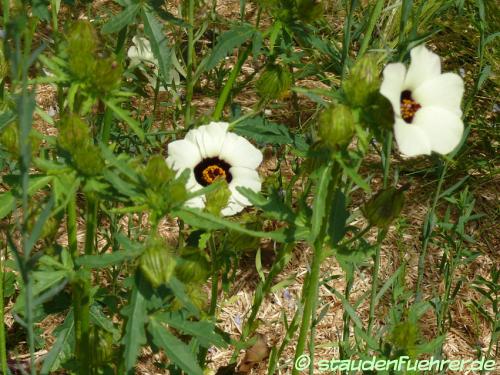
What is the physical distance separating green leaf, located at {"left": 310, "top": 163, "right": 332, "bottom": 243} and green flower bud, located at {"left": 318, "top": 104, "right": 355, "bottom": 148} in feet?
0.34

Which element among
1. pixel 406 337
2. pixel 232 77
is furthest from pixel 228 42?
pixel 406 337

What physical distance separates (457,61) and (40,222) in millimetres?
3345

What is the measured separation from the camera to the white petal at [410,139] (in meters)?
1.40

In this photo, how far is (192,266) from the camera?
65.2 inches

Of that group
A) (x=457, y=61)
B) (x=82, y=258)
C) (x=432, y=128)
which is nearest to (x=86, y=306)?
(x=82, y=258)

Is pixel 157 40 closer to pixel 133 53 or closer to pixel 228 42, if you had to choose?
pixel 228 42

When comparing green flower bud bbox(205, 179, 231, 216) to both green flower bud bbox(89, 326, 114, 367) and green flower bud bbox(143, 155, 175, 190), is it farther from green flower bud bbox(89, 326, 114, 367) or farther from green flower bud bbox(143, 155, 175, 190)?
green flower bud bbox(89, 326, 114, 367)

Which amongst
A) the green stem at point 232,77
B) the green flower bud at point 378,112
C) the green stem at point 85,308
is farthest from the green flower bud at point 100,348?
the green flower bud at point 378,112

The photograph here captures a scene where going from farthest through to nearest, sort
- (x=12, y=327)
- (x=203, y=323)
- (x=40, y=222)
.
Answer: (x=12, y=327) < (x=203, y=323) < (x=40, y=222)

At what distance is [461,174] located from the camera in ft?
11.4

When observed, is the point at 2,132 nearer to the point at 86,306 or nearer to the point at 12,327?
the point at 86,306

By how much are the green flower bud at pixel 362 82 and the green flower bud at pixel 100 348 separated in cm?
84

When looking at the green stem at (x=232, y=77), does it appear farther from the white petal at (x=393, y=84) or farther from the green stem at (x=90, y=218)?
the white petal at (x=393, y=84)

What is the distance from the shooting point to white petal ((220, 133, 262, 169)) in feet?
6.43
